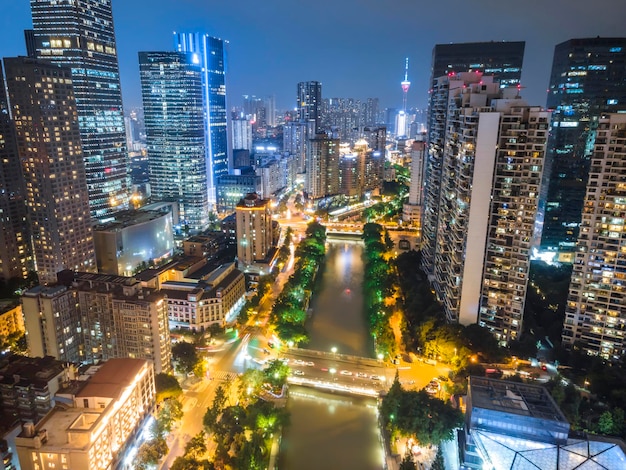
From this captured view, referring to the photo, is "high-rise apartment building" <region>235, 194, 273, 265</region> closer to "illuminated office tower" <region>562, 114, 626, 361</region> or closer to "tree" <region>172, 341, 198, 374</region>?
"tree" <region>172, 341, 198, 374</region>

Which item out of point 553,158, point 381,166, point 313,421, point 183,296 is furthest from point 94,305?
point 381,166

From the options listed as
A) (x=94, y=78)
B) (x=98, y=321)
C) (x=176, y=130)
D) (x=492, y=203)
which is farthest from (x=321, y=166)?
(x=98, y=321)

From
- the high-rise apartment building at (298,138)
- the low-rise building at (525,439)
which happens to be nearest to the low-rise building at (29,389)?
the low-rise building at (525,439)

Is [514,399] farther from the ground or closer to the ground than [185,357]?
farther from the ground

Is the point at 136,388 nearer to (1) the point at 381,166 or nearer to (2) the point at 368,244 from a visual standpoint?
(2) the point at 368,244

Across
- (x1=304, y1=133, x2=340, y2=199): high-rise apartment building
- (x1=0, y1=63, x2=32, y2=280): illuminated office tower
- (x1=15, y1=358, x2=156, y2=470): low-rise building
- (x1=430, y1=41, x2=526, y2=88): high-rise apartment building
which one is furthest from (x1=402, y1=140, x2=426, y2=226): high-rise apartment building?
(x1=15, y1=358, x2=156, y2=470): low-rise building

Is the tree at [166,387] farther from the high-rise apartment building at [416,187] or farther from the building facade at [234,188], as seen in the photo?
the building facade at [234,188]

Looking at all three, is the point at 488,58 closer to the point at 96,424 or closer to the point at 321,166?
the point at 321,166
